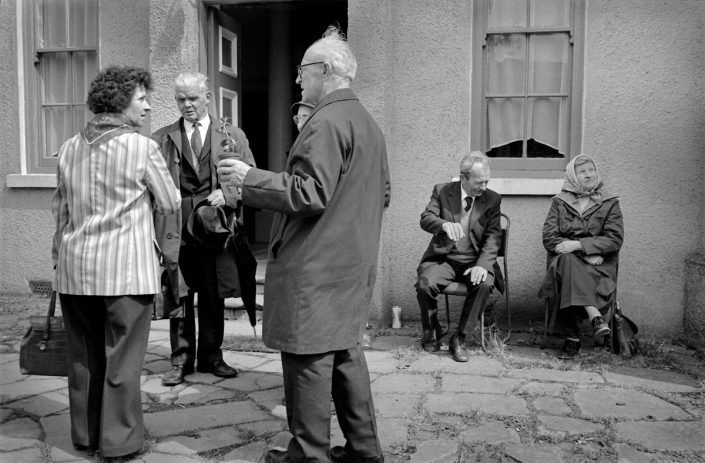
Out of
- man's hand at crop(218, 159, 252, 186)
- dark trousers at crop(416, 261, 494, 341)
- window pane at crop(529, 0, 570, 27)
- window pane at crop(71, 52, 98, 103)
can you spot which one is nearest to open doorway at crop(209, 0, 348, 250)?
window pane at crop(71, 52, 98, 103)

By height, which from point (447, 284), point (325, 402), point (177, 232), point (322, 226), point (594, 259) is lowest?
point (325, 402)

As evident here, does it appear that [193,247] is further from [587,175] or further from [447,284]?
[587,175]

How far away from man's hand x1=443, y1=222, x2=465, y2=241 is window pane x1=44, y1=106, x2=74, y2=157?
14.0ft

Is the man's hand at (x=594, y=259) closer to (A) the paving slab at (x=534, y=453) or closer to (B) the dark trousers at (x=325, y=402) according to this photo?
(A) the paving slab at (x=534, y=453)

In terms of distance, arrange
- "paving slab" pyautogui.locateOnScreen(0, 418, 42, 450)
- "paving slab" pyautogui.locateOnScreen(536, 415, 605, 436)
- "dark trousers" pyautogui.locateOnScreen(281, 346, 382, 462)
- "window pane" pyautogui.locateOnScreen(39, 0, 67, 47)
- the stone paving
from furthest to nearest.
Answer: "window pane" pyautogui.locateOnScreen(39, 0, 67, 47)
"paving slab" pyautogui.locateOnScreen(536, 415, 605, 436)
"paving slab" pyautogui.locateOnScreen(0, 418, 42, 450)
the stone paving
"dark trousers" pyautogui.locateOnScreen(281, 346, 382, 462)

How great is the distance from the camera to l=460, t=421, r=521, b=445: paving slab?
362cm

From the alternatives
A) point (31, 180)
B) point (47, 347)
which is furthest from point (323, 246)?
point (31, 180)

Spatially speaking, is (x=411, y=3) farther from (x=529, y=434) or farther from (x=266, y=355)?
(x=529, y=434)

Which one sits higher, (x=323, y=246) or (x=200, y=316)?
(x=323, y=246)

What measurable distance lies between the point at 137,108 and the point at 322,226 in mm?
1191

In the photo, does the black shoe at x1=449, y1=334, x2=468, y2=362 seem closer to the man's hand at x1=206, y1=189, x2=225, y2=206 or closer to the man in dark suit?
the man in dark suit

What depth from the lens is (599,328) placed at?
514 centimetres

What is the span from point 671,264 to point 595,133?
4.20 ft

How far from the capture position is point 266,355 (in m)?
5.34
